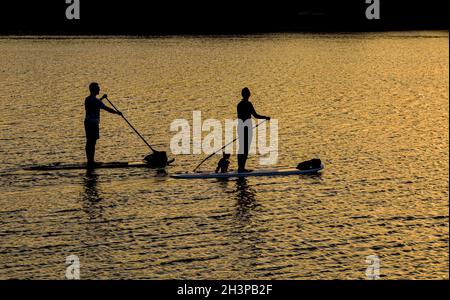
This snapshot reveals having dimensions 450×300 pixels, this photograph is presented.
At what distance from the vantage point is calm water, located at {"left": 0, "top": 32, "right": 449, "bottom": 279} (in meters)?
21.7

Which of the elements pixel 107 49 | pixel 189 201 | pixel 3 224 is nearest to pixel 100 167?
pixel 189 201

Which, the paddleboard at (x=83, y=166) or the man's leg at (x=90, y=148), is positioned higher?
the man's leg at (x=90, y=148)

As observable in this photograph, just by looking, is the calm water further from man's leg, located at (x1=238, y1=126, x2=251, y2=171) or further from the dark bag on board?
man's leg, located at (x1=238, y1=126, x2=251, y2=171)

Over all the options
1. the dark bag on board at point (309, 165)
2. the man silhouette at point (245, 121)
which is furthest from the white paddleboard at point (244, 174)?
the man silhouette at point (245, 121)

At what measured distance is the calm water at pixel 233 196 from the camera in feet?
71.3

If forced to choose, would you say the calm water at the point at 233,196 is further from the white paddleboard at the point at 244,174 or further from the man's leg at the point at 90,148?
the man's leg at the point at 90,148

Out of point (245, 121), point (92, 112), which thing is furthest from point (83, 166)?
point (245, 121)

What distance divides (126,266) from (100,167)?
11.5 metres

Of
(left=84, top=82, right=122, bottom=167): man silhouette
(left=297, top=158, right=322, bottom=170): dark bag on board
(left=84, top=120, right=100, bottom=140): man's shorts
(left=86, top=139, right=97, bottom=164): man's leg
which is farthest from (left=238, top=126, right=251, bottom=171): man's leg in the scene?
(left=86, top=139, right=97, bottom=164): man's leg

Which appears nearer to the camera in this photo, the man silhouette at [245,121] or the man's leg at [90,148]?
the man silhouette at [245,121]

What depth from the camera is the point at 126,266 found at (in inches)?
835

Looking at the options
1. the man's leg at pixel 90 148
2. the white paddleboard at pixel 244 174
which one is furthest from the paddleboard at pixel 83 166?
the white paddleboard at pixel 244 174

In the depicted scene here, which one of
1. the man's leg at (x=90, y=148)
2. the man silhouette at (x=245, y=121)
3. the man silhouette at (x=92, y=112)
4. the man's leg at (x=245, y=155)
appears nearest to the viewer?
the man silhouette at (x=245, y=121)

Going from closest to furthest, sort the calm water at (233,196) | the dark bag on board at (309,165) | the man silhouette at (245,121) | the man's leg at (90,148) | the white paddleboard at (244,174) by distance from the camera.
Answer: the calm water at (233,196)
the man silhouette at (245,121)
the white paddleboard at (244,174)
the man's leg at (90,148)
the dark bag on board at (309,165)
